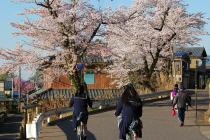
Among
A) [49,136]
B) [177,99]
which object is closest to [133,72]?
[177,99]

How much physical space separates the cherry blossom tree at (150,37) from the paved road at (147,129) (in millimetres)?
20075

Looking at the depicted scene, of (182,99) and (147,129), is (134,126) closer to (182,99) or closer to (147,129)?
(147,129)

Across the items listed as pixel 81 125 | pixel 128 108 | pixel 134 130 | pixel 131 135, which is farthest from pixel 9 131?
Answer: pixel 128 108

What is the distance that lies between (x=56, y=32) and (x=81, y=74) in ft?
9.16

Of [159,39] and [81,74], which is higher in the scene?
[159,39]

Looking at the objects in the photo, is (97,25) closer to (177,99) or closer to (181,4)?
(177,99)

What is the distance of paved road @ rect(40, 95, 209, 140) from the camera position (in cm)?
1731

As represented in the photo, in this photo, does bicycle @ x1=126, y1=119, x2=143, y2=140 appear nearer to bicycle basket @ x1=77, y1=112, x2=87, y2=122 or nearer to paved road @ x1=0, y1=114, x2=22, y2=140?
bicycle basket @ x1=77, y1=112, x2=87, y2=122

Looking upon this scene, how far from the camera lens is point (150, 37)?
46719mm

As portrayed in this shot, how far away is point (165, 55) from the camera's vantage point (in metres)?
50.8

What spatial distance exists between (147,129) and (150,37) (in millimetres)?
27297

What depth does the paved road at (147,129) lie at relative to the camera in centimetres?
1731

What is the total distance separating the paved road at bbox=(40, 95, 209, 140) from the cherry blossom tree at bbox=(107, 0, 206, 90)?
20075 millimetres

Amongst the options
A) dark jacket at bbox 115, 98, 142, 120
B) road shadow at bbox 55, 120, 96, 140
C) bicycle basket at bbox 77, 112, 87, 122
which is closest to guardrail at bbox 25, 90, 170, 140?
road shadow at bbox 55, 120, 96, 140
